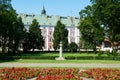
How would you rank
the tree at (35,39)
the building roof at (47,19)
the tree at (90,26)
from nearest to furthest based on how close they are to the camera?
the tree at (90,26) < the tree at (35,39) < the building roof at (47,19)

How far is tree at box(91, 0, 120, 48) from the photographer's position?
171ft

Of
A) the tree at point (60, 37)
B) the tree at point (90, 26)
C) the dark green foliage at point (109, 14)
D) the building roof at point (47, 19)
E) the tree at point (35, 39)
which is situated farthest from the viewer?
the building roof at point (47, 19)

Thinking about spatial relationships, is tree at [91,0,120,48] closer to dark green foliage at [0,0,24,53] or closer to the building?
dark green foliage at [0,0,24,53]

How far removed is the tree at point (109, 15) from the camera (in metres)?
52.1

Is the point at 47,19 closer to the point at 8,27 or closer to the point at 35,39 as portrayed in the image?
the point at 35,39

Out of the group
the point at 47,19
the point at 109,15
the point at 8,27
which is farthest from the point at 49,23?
the point at 109,15

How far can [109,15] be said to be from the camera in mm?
52062

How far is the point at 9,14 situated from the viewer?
59.0m

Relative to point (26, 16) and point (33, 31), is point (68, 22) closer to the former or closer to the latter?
point (26, 16)

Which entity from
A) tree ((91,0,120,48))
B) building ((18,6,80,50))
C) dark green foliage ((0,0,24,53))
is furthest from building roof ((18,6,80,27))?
tree ((91,0,120,48))

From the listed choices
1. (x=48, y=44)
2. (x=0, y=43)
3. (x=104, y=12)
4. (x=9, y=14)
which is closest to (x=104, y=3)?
(x=104, y=12)

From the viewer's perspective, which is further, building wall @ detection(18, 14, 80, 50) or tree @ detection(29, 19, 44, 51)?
building wall @ detection(18, 14, 80, 50)

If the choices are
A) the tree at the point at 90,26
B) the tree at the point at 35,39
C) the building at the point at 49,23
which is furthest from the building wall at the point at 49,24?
the tree at the point at 90,26

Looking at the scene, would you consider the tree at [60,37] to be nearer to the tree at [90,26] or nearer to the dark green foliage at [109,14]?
the tree at [90,26]
